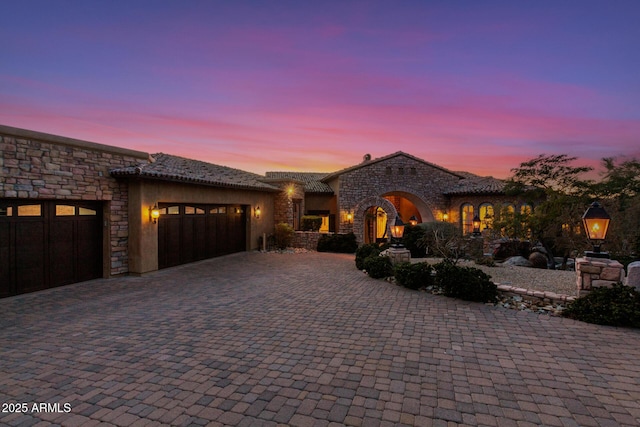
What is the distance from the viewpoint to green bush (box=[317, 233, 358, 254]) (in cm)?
1758

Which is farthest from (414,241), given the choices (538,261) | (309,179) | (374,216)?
(309,179)

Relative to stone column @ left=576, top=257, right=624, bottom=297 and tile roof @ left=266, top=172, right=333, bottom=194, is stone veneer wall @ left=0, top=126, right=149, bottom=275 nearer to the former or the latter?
tile roof @ left=266, top=172, right=333, bottom=194

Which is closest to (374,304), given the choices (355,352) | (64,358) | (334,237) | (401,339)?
(401,339)

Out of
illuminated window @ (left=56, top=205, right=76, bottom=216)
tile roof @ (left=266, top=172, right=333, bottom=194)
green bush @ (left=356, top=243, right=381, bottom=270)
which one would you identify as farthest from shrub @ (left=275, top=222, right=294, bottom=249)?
illuminated window @ (left=56, top=205, right=76, bottom=216)

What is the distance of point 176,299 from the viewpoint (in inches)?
297

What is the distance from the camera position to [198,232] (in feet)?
43.5

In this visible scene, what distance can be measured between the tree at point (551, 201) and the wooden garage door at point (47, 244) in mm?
15561

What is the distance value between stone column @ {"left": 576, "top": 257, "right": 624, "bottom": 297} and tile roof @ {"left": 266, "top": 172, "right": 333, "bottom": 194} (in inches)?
613

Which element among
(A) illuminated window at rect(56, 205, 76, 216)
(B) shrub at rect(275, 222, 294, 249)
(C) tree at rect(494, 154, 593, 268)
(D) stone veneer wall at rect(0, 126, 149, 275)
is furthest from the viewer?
(B) shrub at rect(275, 222, 294, 249)

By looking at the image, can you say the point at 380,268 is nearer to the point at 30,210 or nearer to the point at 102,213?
the point at 102,213

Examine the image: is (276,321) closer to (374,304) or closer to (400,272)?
(374,304)

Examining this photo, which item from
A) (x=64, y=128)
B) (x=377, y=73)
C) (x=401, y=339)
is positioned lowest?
(x=401, y=339)

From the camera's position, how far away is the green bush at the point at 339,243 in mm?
17578

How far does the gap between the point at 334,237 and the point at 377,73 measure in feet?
30.6
